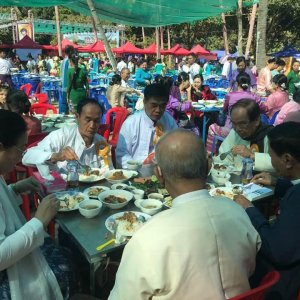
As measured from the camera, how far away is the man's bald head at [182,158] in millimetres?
1372

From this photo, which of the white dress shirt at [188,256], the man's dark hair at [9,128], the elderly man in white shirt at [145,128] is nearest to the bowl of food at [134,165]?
the elderly man in white shirt at [145,128]

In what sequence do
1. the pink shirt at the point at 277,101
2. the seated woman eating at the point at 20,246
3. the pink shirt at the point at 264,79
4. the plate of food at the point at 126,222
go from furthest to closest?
the pink shirt at the point at 264,79 < the pink shirt at the point at 277,101 < the plate of food at the point at 126,222 < the seated woman eating at the point at 20,246

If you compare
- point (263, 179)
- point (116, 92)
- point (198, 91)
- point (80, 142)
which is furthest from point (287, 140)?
point (198, 91)

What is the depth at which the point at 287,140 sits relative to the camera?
6.70 ft

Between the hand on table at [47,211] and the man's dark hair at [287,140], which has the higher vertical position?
the man's dark hair at [287,140]

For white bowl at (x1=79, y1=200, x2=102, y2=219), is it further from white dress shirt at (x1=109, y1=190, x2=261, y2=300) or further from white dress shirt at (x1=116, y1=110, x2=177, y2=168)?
white dress shirt at (x1=116, y1=110, x2=177, y2=168)

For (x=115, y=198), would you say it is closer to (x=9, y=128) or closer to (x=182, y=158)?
(x=9, y=128)

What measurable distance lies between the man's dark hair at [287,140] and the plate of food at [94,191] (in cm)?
130

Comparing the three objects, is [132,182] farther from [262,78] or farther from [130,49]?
[130,49]

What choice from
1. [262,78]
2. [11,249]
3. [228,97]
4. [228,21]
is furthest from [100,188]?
[228,21]

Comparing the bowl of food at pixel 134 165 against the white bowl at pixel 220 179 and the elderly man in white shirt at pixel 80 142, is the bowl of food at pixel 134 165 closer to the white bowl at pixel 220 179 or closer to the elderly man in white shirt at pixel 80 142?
the elderly man in white shirt at pixel 80 142

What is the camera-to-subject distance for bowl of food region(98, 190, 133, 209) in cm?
236

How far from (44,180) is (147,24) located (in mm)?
9742

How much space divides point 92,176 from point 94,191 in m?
0.31
